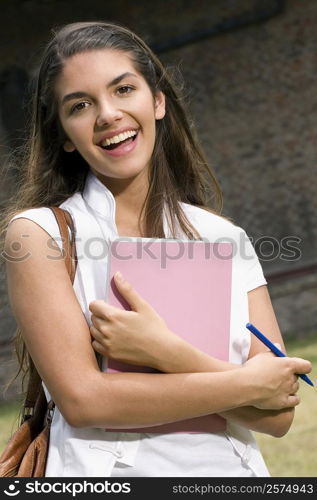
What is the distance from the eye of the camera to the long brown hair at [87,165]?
2.22m

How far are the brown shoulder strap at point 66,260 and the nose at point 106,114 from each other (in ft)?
0.73

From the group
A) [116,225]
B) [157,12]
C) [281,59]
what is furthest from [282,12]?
[116,225]

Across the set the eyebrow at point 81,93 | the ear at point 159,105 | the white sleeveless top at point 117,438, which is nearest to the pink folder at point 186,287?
the white sleeveless top at point 117,438

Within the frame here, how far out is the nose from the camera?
2113 millimetres

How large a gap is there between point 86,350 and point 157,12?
9539mm

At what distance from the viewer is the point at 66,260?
6.63 ft

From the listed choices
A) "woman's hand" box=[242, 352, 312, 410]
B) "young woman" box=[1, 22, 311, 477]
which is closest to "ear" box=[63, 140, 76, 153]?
"young woman" box=[1, 22, 311, 477]

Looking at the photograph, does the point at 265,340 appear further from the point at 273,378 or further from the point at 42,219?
the point at 42,219

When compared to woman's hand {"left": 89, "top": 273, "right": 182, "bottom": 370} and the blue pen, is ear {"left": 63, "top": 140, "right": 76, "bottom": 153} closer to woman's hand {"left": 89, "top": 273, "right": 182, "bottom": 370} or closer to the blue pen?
woman's hand {"left": 89, "top": 273, "right": 182, "bottom": 370}

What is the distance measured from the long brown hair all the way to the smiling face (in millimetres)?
38

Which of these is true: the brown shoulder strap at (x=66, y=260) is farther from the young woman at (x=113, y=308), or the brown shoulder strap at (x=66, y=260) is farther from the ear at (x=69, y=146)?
the ear at (x=69, y=146)

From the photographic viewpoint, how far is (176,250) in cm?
202

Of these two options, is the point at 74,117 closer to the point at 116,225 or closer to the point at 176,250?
the point at 116,225

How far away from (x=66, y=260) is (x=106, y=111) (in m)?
0.36
